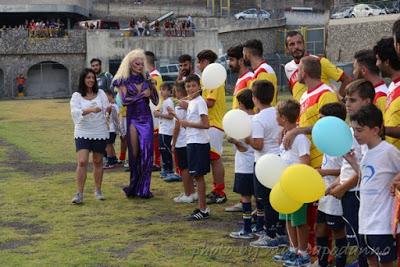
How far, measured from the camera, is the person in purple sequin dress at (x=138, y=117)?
10.1m

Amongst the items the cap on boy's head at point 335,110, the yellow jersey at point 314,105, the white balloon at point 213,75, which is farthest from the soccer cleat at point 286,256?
the white balloon at point 213,75

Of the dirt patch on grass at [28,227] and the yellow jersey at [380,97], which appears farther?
the dirt patch on grass at [28,227]

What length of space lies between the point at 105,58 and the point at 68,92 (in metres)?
3.69

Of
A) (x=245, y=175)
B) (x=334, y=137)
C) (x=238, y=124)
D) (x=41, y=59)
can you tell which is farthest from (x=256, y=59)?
(x=41, y=59)

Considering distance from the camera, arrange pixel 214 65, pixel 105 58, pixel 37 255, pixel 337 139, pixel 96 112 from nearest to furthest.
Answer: pixel 337 139
pixel 37 255
pixel 214 65
pixel 96 112
pixel 105 58

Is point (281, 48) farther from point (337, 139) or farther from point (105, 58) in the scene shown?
point (337, 139)

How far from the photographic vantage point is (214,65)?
8.59 meters

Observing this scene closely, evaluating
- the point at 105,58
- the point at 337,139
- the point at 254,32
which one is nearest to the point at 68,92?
the point at 105,58

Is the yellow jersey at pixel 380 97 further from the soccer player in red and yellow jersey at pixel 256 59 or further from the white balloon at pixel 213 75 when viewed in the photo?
the white balloon at pixel 213 75

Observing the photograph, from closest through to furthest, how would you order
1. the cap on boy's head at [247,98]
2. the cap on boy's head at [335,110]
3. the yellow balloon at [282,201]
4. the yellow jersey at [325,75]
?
the yellow balloon at [282,201] < the cap on boy's head at [335,110] < the yellow jersey at [325,75] < the cap on boy's head at [247,98]

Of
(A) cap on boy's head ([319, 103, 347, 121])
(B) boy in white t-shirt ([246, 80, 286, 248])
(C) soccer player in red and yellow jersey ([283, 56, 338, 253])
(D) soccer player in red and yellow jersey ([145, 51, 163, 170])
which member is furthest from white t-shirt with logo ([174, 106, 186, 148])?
(A) cap on boy's head ([319, 103, 347, 121])

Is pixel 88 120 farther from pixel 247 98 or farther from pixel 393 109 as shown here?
pixel 393 109

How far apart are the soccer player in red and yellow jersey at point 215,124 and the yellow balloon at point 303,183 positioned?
3897 mm

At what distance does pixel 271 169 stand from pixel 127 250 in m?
2.04
